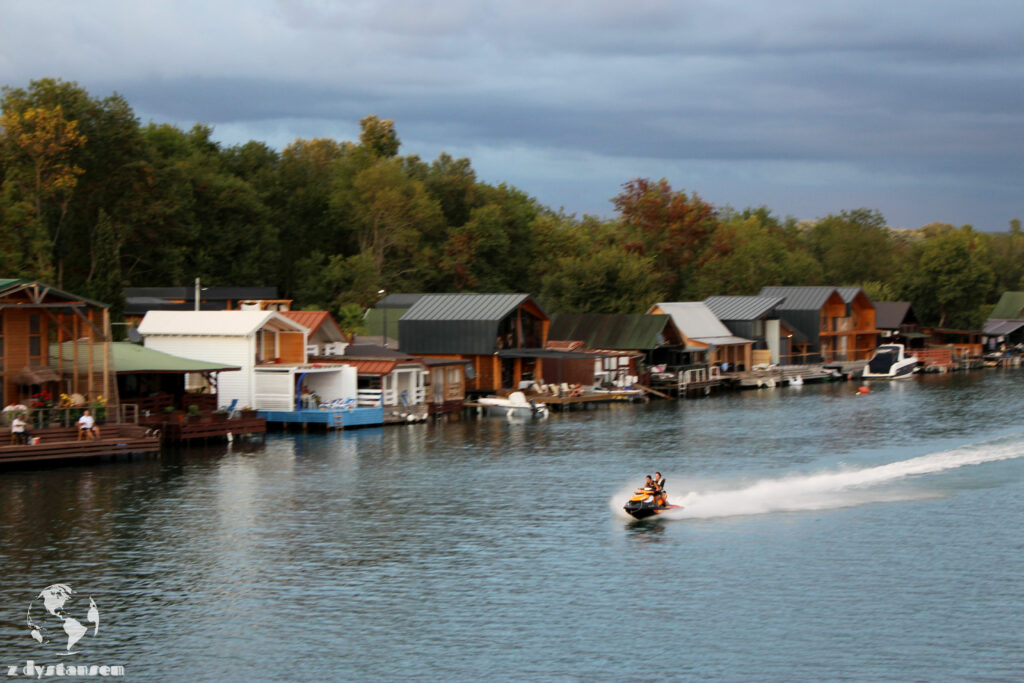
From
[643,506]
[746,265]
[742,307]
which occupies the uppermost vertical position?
[746,265]

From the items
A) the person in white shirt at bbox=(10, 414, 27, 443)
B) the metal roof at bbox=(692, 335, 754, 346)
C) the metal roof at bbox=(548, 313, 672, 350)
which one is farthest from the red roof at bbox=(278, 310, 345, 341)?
the metal roof at bbox=(692, 335, 754, 346)

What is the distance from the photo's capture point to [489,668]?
2620 cm

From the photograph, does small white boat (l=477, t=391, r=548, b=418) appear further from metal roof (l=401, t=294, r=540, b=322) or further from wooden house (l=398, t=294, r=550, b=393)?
metal roof (l=401, t=294, r=540, b=322)

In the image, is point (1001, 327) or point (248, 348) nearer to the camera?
point (248, 348)

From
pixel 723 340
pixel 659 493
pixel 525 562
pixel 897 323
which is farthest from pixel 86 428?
pixel 897 323

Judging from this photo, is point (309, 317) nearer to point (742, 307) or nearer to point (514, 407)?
point (514, 407)

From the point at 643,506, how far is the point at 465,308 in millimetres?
40592

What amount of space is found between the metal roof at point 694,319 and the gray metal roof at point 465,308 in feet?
63.5

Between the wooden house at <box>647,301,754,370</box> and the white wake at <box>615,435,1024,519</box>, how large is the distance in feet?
139

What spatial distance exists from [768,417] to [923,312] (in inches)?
2844

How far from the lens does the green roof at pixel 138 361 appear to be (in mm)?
55719

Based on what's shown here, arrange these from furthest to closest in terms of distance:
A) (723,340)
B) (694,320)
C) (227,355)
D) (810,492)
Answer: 1. (723,340)
2. (694,320)
3. (227,355)
4. (810,492)

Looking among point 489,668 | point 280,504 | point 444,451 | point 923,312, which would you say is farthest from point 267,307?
point 923,312

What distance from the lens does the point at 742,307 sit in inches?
4176
